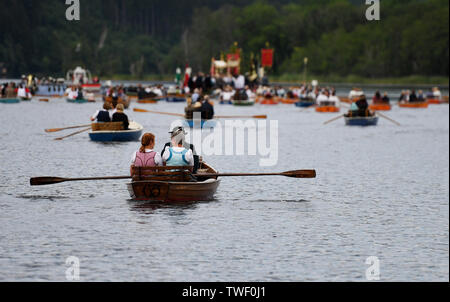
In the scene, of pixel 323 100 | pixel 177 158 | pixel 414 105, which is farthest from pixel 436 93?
pixel 177 158

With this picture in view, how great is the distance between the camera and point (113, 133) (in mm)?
41562

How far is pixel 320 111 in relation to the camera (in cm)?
8331

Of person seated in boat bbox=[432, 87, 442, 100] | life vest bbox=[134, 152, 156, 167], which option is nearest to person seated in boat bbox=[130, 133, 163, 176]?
life vest bbox=[134, 152, 156, 167]

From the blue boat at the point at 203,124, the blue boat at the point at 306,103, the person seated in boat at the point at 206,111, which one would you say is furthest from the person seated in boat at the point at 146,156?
the blue boat at the point at 306,103

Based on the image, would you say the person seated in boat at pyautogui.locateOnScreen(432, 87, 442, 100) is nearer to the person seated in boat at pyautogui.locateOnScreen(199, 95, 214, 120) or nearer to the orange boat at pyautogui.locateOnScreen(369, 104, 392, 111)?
the orange boat at pyautogui.locateOnScreen(369, 104, 392, 111)

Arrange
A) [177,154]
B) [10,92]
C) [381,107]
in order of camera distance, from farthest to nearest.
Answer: [10,92] → [381,107] → [177,154]

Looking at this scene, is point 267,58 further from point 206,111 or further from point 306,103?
point 206,111

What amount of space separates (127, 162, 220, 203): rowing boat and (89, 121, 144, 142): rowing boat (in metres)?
17.1

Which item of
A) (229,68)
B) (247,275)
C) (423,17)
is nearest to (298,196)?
(247,275)

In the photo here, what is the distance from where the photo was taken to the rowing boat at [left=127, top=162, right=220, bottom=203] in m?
22.8

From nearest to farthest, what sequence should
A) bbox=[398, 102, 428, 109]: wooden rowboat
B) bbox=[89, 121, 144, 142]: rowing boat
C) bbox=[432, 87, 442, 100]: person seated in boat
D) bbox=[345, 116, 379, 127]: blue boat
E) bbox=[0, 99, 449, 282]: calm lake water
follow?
bbox=[0, 99, 449, 282]: calm lake water → bbox=[89, 121, 144, 142]: rowing boat → bbox=[345, 116, 379, 127]: blue boat → bbox=[398, 102, 428, 109]: wooden rowboat → bbox=[432, 87, 442, 100]: person seated in boat

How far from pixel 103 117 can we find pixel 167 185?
18.8 m

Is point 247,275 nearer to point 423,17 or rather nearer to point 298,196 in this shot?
point 298,196

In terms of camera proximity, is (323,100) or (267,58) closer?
(323,100)
